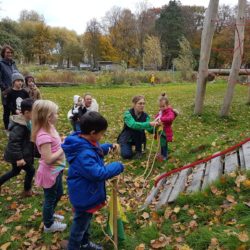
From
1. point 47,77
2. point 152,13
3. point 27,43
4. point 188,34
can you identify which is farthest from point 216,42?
point 27,43

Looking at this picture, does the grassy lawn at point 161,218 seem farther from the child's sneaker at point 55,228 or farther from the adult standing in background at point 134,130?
the adult standing in background at point 134,130

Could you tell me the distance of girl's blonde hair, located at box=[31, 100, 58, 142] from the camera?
11.8ft

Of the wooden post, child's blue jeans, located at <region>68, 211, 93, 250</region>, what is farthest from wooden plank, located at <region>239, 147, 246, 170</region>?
child's blue jeans, located at <region>68, 211, 93, 250</region>

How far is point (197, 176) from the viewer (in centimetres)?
473

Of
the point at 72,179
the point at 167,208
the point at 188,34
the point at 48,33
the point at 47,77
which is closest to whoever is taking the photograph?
the point at 72,179

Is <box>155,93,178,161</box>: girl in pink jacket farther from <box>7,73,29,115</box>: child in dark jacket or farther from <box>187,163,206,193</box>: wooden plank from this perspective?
<box>7,73,29,115</box>: child in dark jacket

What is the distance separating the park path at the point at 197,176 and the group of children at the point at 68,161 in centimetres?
133

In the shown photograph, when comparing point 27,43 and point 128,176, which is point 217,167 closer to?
point 128,176

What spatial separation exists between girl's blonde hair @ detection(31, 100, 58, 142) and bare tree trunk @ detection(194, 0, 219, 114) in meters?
7.53

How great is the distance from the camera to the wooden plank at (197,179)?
4.34m

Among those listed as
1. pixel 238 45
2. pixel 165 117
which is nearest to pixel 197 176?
pixel 165 117

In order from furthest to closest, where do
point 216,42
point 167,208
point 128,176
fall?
point 216,42
point 128,176
point 167,208

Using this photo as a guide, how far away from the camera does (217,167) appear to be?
4703 millimetres

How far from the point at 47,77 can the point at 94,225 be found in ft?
74.0
